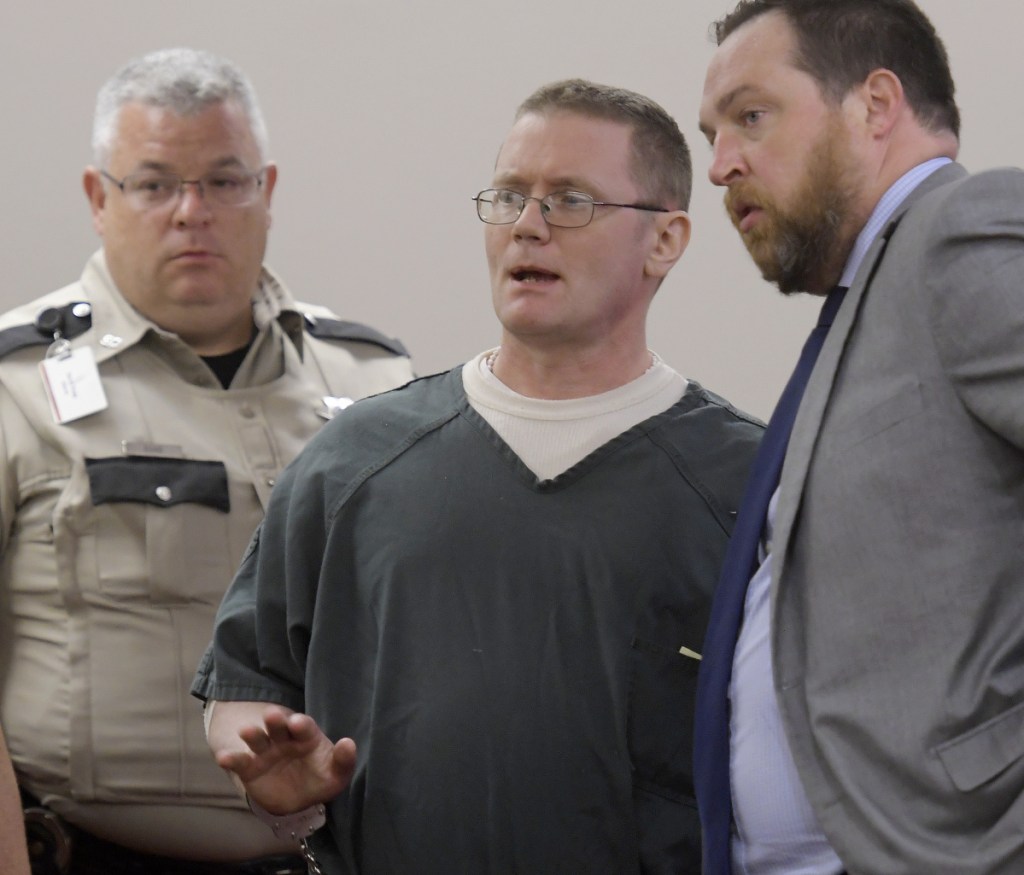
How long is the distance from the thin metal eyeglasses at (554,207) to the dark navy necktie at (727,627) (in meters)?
0.35

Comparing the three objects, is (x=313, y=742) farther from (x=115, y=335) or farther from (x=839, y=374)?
(x=115, y=335)

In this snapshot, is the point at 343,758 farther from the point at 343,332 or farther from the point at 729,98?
the point at 343,332

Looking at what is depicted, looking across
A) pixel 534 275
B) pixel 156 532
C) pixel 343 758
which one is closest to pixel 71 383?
pixel 156 532

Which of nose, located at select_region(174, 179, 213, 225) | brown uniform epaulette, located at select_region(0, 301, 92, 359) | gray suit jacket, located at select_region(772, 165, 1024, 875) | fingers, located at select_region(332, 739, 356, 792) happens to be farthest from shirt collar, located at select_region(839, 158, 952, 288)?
brown uniform epaulette, located at select_region(0, 301, 92, 359)

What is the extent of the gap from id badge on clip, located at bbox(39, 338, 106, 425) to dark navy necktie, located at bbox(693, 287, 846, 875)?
115 cm

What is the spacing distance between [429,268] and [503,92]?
0.42 meters

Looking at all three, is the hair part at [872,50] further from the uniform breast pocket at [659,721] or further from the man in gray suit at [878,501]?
the uniform breast pocket at [659,721]

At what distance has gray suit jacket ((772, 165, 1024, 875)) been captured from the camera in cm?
128

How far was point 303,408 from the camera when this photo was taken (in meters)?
2.51

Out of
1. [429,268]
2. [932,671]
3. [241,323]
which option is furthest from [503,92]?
[932,671]

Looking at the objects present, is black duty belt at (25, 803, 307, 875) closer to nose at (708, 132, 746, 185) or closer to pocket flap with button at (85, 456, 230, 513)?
pocket flap with button at (85, 456, 230, 513)

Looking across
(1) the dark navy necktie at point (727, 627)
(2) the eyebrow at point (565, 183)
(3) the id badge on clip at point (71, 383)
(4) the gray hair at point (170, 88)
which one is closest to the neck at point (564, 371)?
(2) the eyebrow at point (565, 183)

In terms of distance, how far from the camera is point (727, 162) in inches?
62.7

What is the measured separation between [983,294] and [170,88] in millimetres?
1566
